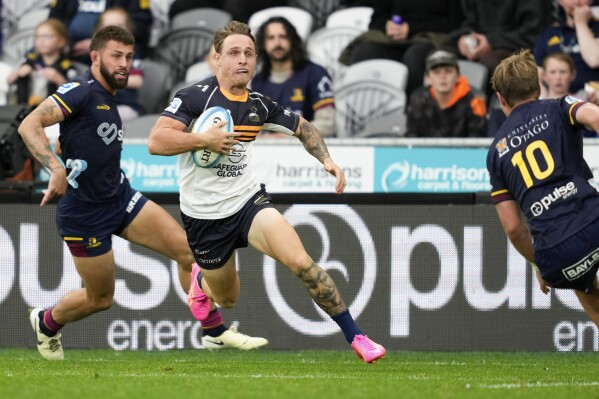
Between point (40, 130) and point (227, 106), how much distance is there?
165 centimetres

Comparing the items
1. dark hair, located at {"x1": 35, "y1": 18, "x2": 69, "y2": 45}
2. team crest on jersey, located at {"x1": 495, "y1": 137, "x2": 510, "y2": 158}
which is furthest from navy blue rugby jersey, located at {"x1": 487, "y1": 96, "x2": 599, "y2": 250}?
dark hair, located at {"x1": 35, "y1": 18, "x2": 69, "y2": 45}

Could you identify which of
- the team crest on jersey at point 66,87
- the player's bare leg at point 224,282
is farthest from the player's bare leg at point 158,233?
the team crest on jersey at point 66,87

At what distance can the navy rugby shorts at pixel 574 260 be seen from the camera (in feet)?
25.2

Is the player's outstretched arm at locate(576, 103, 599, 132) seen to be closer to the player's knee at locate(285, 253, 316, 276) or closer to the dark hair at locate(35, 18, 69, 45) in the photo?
the player's knee at locate(285, 253, 316, 276)

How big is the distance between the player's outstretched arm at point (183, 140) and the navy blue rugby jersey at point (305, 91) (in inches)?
196

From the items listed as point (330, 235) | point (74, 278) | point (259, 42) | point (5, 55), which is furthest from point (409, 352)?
point (5, 55)

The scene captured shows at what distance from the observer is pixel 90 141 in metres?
9.87

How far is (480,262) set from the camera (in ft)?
36.5

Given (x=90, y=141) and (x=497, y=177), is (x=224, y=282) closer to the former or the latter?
(x=90, y=141)

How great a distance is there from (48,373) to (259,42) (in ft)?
20.9

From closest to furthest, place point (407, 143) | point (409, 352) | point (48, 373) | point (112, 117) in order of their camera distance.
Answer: point (48, 373) < point (112, 117) < point (409, 352) < point (407, 143)

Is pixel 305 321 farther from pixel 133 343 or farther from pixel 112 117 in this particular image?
pixel 112 117

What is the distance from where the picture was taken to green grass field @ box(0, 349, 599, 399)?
702 centimetres

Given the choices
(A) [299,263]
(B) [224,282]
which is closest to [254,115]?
(A) [299,263]
